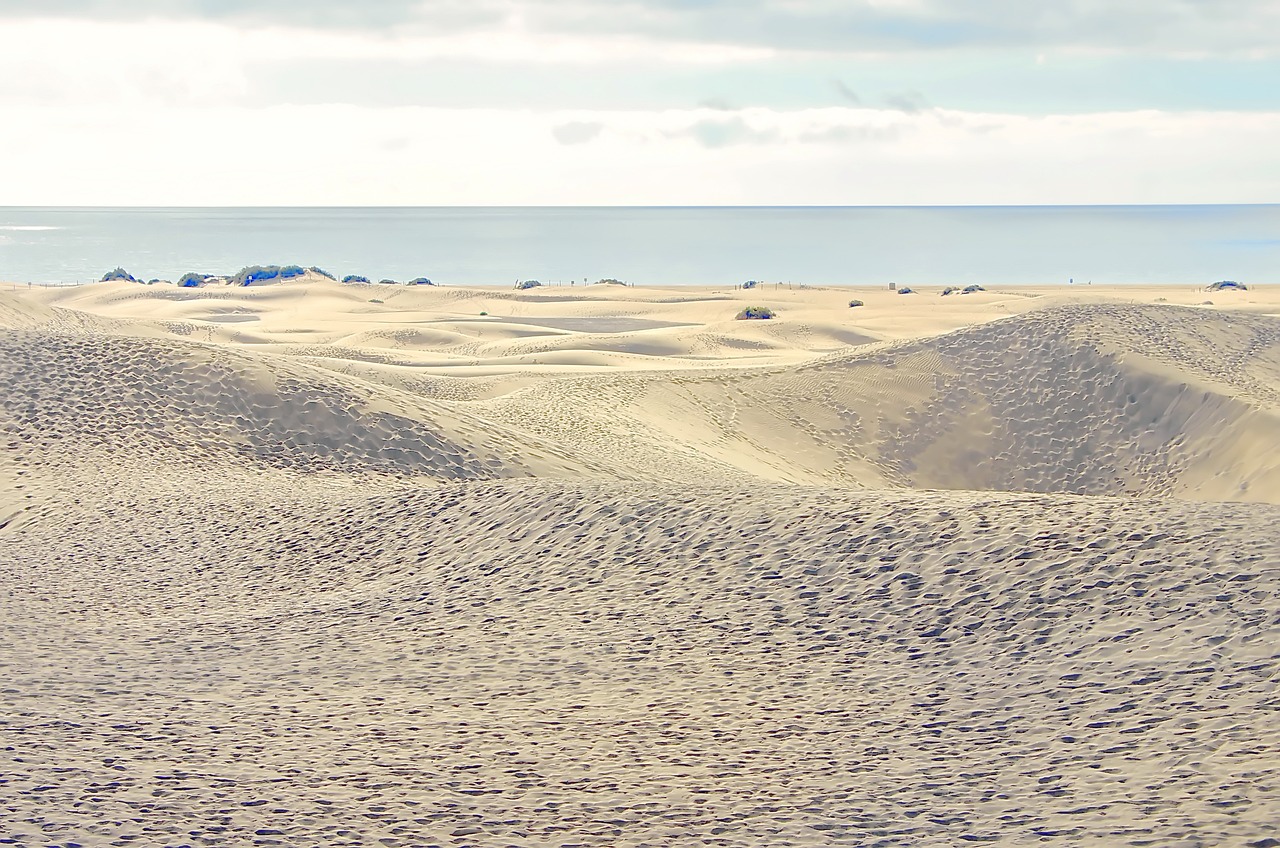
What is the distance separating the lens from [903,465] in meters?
23.3

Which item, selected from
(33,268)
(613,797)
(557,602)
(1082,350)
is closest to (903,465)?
(1082,350)

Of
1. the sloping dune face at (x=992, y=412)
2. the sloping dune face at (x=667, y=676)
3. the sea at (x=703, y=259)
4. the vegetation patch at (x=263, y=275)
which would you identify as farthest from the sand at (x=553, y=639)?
the sea at (x=703, y=259)

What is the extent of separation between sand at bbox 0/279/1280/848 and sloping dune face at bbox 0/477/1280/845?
3cm

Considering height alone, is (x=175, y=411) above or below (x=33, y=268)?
below

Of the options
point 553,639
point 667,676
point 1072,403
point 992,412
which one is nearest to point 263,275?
point 992,412

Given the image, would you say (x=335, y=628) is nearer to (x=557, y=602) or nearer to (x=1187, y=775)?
(x=557, y=602)

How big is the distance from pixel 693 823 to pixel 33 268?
123623 millimetres

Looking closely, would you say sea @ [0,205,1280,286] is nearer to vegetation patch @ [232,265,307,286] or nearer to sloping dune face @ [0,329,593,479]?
vegetation patch @ [232,265,307,286]

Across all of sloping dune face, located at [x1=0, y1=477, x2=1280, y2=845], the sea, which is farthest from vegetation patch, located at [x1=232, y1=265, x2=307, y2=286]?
sloping dune face, located at [x1=0, y1=477, x2=1280, y2=845]

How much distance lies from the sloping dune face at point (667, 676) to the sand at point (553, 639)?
0.03 m

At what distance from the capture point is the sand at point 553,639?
18.3 ft

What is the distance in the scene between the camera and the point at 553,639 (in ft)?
28.0

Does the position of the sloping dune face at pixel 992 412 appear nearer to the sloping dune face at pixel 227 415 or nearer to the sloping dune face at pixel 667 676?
the sloping dune face at pixel 227 415

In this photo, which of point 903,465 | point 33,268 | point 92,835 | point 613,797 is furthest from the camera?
point 33,268
